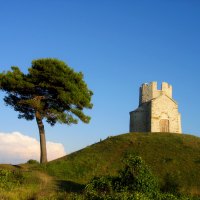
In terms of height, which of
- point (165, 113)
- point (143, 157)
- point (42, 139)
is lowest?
point (143, 157)

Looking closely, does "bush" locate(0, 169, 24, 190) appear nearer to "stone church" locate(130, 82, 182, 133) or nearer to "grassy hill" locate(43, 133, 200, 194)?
"grassy hill" locate(43, 133, 200, 194)

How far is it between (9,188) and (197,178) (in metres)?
16.9

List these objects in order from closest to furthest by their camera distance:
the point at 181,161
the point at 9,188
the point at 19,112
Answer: the point at 9,188 → the point at 181,161 → the point at 19,112

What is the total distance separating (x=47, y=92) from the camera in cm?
4456

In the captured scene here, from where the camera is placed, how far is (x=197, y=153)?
39562 mm

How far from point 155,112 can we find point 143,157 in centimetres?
1928

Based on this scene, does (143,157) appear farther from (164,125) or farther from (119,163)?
(164,125)

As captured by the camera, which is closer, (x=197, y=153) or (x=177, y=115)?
(x=197, y=153)

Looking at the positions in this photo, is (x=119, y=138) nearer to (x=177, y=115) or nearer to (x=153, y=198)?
(x=177, y=115)

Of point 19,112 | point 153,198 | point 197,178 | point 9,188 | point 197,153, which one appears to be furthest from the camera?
point 19,112

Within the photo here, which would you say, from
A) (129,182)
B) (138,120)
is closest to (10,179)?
(129,182)

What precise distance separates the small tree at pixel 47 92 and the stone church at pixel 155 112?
15100 millimetres

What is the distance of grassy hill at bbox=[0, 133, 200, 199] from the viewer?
29370 millimetres

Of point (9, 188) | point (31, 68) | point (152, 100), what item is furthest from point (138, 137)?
point (9, 188)
